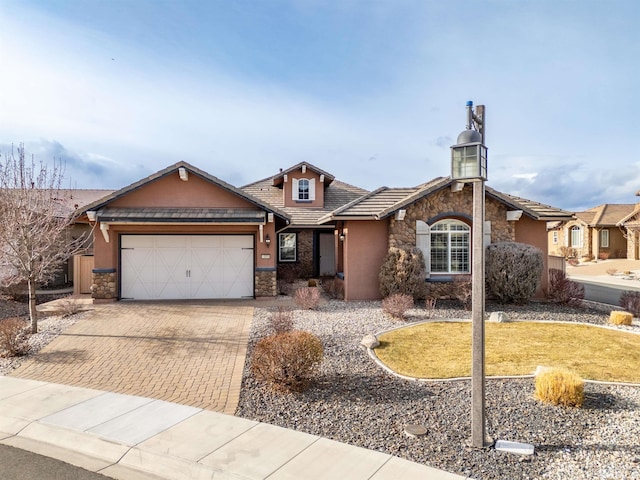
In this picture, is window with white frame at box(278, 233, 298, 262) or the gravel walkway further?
window with white frame at box(278, 233, 298, 262)

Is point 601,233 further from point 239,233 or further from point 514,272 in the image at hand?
point 239,233

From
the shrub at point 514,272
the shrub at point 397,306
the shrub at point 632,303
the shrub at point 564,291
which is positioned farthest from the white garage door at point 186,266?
the shrub at point 632,303

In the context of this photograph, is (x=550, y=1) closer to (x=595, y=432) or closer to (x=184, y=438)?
(x=595, y=432)

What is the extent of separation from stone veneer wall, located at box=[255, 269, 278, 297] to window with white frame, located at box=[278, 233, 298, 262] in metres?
6.81

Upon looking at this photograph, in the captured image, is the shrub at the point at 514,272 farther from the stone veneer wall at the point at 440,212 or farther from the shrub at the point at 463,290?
the stone veneer wall at the point at 440,212

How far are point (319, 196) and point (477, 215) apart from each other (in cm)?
1844

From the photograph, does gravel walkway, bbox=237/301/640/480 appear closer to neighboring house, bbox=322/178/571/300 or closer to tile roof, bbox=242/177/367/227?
neighboring house, bbox=322/178/571/300

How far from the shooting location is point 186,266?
15.9m

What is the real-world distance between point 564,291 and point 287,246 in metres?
13.5

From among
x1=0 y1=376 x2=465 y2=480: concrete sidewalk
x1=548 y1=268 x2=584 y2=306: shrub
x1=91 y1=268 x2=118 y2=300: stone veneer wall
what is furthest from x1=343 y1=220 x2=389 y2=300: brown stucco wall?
x1=0 y1=376 x2=465 y2=480: concrete sidewalk

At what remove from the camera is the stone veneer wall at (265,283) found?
15859 mm

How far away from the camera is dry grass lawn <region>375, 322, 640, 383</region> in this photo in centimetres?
780

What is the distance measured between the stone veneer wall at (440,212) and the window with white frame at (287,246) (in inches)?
339

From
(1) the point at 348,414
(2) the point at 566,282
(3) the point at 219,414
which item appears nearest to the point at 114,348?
(3) the point at 219,414
